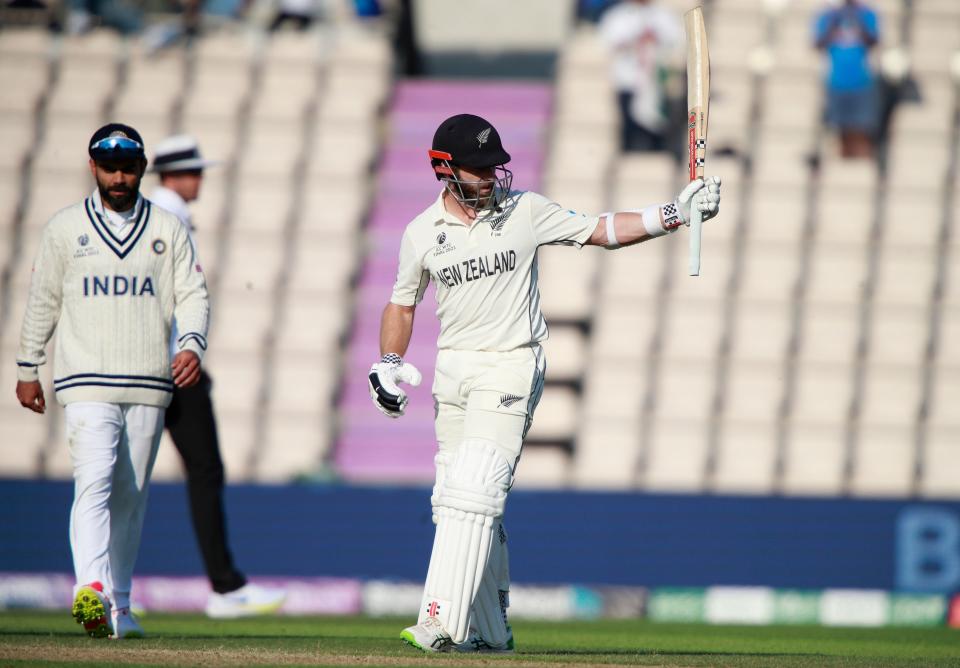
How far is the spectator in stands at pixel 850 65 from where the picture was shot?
13.3m

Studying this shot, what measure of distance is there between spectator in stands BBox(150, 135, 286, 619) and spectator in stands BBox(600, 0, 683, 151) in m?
6.16

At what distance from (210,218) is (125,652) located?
8.64m

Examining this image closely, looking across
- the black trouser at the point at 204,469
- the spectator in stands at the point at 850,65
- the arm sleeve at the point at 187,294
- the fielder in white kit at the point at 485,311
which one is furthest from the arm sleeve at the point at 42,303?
the spectator in stands at the point at 850,65

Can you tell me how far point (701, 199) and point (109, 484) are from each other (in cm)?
245

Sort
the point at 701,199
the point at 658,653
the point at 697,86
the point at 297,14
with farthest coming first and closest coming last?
the point at 297,14 → the point at 658,653 → the point at 697,86 → the point at 701,199

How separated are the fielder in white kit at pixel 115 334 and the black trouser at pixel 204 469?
120 centimetres

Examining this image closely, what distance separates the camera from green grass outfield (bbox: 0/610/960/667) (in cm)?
511

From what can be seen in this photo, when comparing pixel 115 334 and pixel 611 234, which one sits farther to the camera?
pixel 115 334

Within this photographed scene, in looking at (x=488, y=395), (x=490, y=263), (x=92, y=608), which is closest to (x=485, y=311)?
(x=490, y=263)

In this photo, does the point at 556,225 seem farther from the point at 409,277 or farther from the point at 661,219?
the point at 409,277

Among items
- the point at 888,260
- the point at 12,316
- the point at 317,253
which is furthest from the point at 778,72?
the point at 12,316

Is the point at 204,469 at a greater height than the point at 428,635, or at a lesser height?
greater

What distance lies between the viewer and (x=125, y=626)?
6137mm

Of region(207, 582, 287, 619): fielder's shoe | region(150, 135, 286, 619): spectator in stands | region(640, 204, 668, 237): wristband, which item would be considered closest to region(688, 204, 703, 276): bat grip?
region(640, 204, 668, 237): wristband
